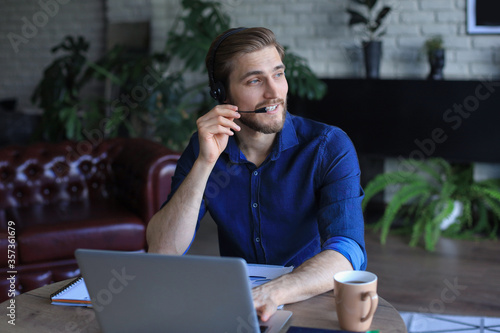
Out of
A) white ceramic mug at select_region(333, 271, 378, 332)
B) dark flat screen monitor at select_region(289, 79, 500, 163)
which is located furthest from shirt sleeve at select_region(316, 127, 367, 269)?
dark flat screen monitor at select_region(289, 79, 500, 163)

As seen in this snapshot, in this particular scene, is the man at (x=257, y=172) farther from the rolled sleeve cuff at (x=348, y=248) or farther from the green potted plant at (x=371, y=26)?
the green potted plant at (x=371, y=26)

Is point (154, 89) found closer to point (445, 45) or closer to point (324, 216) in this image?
point (445, 45)

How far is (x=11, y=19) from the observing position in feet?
20.4

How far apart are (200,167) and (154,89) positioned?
2569 millimetres

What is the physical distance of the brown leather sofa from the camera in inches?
105

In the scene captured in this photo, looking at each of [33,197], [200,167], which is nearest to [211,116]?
[200,167]

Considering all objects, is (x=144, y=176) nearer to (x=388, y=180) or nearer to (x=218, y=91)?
(x=218, y=91)

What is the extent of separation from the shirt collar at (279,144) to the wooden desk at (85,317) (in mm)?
491

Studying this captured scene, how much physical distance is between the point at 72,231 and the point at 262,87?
151 centimetres

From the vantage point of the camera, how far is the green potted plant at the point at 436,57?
3.96 m

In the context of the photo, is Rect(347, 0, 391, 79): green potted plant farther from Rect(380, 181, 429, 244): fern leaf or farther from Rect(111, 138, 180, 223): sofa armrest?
Rect(111, 138, 180, 223): sofa armrest

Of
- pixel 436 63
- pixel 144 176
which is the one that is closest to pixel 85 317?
pixel 144 176

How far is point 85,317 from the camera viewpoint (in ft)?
3.84

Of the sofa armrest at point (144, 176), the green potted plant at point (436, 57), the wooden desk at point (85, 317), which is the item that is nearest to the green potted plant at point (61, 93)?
the sofa armrest at point (144, 176)
